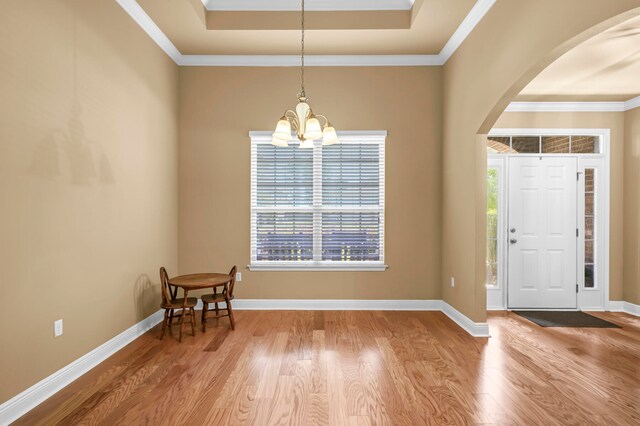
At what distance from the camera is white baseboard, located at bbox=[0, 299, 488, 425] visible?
2.26 meters

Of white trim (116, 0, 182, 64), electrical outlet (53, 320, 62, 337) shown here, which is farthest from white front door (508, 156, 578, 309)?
electrical outlet (53, 320, 62, 337)

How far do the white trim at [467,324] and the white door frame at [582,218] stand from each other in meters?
0.89

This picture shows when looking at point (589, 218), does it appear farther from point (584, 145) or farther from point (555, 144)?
point (555, 144)

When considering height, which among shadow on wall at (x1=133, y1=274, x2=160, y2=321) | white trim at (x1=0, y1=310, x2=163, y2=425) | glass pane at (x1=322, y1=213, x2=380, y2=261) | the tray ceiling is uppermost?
the tray ceiling

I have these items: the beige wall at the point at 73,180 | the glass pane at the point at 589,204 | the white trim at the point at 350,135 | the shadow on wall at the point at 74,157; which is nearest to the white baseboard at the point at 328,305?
the beige wall at the point at 73,180

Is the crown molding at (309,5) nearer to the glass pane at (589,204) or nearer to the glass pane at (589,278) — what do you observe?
the glass pane at (589,204)

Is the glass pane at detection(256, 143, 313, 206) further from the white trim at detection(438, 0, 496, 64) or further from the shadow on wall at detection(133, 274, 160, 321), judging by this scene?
the white trim at detection(438, 0, 496, 64)

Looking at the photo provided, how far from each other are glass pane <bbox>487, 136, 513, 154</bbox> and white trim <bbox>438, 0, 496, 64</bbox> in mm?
1348

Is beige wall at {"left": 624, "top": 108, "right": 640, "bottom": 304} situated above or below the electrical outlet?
above

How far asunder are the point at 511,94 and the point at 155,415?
383 centimetres

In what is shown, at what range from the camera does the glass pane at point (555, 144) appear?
194 inches

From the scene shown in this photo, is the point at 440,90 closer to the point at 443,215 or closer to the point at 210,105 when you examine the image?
the point at 443,215

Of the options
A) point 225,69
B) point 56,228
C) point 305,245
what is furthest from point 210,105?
point 56,228

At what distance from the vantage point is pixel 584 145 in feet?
16.3
